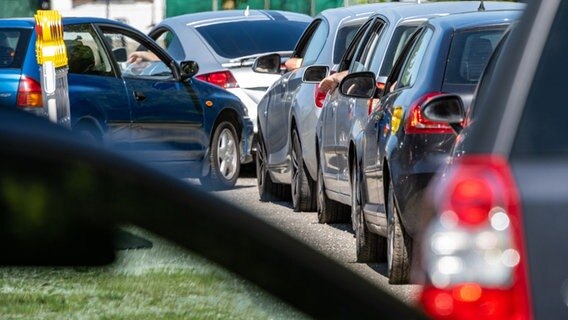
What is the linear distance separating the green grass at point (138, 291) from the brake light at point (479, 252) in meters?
1.47

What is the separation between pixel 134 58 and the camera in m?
16.5

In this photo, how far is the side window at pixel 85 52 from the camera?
1400cm

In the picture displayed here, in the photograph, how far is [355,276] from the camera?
87.0 inches

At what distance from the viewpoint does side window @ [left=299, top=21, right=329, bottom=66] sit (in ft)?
43.5

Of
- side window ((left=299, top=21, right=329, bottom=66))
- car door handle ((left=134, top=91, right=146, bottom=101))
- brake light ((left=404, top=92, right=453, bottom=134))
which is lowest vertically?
car door handle ((left=134, top=91, right=146, bottom=101))

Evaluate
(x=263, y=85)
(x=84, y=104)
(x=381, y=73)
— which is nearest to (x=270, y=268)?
(x=381, y=73)

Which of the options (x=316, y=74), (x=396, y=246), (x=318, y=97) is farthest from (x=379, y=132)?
(x=318, y=97)

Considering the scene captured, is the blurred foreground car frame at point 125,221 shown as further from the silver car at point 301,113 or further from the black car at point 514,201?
the silver car at point 301,113

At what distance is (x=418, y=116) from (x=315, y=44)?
538 centimetres

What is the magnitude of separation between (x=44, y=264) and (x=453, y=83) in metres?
6.47

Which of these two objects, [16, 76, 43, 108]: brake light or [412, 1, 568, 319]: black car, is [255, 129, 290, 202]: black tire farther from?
[412, 1, 568, 319]: black car

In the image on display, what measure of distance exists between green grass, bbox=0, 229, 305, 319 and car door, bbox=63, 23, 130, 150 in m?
11.6

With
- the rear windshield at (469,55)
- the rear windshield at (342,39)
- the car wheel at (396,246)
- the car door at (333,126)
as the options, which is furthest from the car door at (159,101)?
the rear windshield at (469,55)

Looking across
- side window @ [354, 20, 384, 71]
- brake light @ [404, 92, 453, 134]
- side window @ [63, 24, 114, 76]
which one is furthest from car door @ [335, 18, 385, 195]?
side window @ [63, 24, 114, 76]
